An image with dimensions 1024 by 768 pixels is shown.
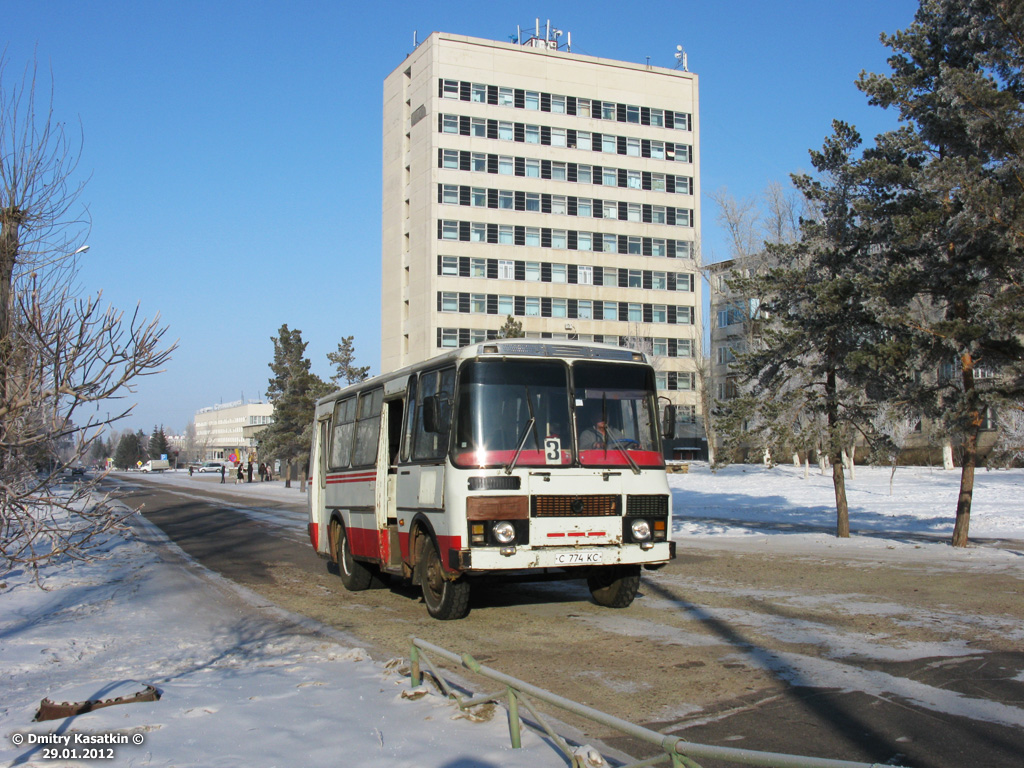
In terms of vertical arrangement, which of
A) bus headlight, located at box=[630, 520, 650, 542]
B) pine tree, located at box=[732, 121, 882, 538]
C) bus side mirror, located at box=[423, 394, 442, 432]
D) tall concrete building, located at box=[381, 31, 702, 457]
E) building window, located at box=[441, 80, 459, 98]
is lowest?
bus headlight, located at box=[630, 520, 650, 542]

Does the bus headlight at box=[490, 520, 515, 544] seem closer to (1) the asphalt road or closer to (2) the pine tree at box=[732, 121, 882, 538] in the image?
(1) the asphalt road

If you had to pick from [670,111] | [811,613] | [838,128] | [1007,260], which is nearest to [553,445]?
[811,613]

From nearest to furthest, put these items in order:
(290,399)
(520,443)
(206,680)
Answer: (206,680)
(520,443)
(290,399)

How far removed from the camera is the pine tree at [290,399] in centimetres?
6631

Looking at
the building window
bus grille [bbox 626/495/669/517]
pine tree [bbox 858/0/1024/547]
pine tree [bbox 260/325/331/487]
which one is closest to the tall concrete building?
the building window

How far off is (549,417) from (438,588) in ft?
8.01

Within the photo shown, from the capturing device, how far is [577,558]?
9.67 meters

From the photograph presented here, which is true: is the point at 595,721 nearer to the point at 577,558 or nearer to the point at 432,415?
the point at 577,558

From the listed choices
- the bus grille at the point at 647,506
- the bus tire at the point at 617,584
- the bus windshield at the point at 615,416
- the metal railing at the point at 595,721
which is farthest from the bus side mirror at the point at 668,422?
the metal railing at the point at 595,721

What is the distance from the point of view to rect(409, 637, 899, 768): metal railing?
363 centimetres

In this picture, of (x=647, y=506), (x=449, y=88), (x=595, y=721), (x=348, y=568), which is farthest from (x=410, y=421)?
(x=449, y=88)

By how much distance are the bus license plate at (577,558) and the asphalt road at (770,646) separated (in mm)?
722

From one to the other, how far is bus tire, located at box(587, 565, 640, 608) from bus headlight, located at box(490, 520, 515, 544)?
1546mm

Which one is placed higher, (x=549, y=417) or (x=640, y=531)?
(x=549, y=417)
